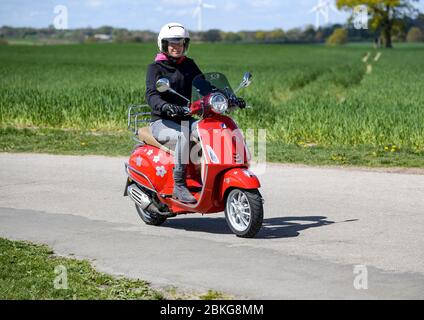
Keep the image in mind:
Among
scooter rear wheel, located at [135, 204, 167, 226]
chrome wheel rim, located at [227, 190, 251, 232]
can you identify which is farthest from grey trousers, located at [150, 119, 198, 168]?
scooter rear wheel, located at [135, 204, 167, 226]

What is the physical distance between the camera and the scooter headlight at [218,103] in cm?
Answer: 922

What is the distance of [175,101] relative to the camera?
33.1ft

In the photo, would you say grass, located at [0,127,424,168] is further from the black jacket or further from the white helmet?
the white helmet

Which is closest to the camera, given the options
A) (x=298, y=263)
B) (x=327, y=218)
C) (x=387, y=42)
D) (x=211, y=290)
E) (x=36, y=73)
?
(x=211, y=290)

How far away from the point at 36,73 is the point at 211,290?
40024 millimetres

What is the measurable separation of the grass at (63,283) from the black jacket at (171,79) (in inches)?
82.6

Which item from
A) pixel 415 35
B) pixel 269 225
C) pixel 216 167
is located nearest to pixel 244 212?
pixel 216 167

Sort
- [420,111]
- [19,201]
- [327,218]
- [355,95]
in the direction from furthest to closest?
1. [355,95]
2. [420,111]
3. [19,201]
4. [327,218]

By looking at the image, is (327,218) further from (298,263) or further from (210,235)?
(298,263)

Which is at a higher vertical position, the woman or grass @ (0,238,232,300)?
the woman

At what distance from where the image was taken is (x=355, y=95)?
1251 inches

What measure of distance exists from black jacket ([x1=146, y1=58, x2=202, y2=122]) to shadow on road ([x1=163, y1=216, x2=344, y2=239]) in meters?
1.17

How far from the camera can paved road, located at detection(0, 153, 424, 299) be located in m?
7.56
